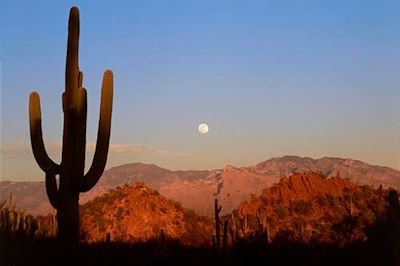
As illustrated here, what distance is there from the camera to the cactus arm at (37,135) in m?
14.7

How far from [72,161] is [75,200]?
957 mm

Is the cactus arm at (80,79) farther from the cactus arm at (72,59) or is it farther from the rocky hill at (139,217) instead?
the rocky hill at (139,217)

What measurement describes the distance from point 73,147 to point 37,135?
135 cm

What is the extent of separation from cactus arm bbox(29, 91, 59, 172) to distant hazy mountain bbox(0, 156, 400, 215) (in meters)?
66.4

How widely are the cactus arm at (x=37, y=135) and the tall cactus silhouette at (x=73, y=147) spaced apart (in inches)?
1.0

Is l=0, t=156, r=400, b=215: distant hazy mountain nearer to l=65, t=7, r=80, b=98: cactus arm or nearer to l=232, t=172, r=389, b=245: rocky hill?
l=232, t=172, r=389, b=245: rocky hill

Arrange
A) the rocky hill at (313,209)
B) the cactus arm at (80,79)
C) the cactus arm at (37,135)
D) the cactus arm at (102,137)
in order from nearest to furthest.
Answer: the cactus arm at (102,137) → the cactus arm at (80,79) → the cactus arm at (37,135) → the rocky hill at (313,209)

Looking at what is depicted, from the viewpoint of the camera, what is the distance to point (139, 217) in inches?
1522

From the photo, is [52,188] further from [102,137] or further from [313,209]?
[313,209]

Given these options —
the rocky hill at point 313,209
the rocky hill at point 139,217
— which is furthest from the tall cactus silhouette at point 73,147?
the rocky hill at point 139,217

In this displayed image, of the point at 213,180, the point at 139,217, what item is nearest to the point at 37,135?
the point at 139,217

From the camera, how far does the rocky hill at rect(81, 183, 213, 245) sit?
1442 inches

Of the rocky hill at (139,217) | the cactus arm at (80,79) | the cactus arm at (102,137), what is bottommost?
the rocky hill at (139,217)

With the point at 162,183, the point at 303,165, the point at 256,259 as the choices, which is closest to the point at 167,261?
the point at 256,259
